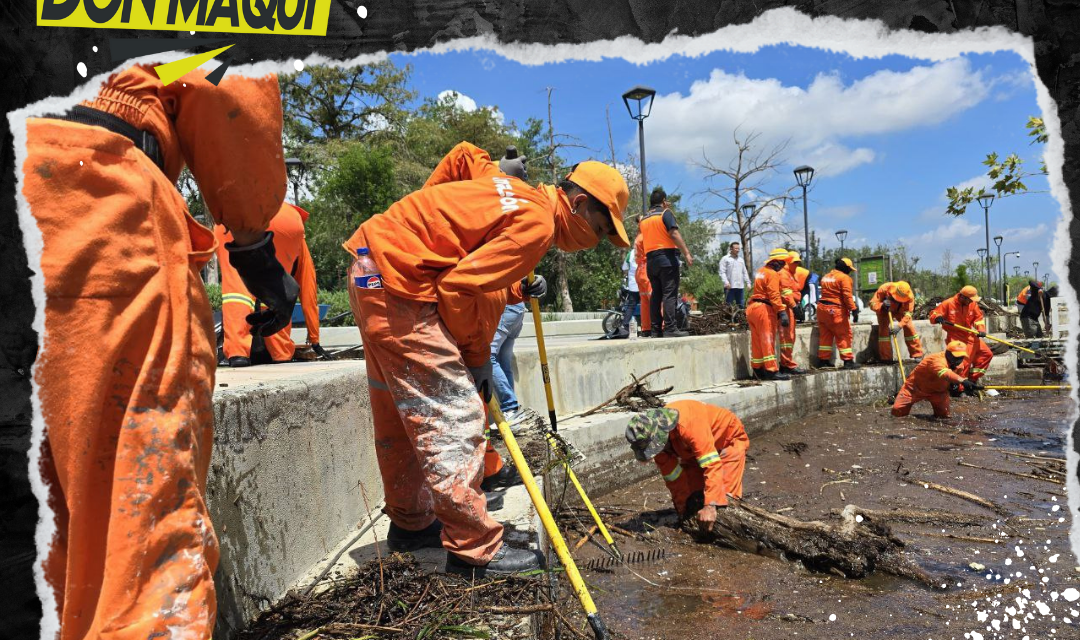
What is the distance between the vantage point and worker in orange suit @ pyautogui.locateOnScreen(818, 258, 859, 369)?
1118 cm

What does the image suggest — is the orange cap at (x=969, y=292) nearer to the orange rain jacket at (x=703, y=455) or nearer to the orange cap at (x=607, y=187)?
the orange rain jacket at (x=703, y=455)

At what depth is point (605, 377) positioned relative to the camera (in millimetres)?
6969

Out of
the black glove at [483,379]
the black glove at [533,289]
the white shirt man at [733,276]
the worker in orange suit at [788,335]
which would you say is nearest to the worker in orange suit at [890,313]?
the white shirt man at [733,276]

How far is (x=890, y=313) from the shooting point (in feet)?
39.7

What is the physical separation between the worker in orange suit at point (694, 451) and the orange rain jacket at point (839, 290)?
6.77 meters

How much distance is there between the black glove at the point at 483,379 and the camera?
8.89 feet

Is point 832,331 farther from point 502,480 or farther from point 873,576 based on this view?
point 502,480

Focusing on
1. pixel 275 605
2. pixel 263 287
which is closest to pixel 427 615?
pixel 275 605

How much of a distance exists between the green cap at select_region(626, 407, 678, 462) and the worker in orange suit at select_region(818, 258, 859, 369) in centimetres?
757

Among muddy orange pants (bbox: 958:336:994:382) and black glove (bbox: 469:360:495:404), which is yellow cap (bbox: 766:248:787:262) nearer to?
muddy orange pants (bbox: 958:336:994:382)

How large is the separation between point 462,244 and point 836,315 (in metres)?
10.2

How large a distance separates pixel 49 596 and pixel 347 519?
215cm

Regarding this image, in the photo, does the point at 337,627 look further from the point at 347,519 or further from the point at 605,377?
the point at 605,377

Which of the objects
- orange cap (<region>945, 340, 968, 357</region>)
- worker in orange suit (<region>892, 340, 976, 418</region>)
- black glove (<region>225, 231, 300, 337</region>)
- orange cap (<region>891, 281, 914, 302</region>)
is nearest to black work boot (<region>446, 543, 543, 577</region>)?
black glove (<region>225, 231, 300, 337</region>)
